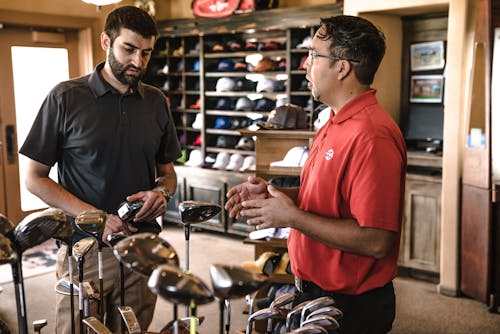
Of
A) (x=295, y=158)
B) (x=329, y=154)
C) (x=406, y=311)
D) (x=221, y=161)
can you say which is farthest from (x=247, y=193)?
(x=221, y=161)

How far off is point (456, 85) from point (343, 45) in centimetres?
285

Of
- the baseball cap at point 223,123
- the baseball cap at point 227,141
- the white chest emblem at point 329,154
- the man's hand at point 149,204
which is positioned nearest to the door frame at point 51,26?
the baseball cap at point 223,123

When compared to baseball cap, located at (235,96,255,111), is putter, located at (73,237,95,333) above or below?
below

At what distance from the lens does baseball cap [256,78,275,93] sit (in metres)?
6.39

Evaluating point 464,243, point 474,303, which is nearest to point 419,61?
point 464,243

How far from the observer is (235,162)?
657 centimetres

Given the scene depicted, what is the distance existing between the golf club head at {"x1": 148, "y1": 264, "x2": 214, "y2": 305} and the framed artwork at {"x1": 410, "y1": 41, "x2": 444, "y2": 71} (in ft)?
15.6

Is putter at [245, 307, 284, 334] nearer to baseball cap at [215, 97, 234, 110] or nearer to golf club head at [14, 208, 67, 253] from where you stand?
golf club head at [14, 208, 67, 253]

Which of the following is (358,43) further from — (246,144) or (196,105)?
(196,105)

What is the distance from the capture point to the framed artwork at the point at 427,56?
538 cm

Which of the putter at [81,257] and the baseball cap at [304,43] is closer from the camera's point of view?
the putter at [81,257]

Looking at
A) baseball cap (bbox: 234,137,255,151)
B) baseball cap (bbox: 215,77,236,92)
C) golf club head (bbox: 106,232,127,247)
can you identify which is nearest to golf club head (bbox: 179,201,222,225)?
golf club head (bbox: 106,232,127,247)

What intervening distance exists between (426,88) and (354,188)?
407 cm

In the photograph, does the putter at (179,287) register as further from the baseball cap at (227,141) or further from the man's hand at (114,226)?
the baseball cap at (227,141)
